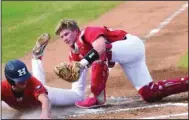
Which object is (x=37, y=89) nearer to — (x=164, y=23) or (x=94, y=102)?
(x=94, y=102)

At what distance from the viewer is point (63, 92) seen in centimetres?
762

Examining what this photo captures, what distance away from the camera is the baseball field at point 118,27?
726 centimetres

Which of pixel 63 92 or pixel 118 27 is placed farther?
pixel 118 27

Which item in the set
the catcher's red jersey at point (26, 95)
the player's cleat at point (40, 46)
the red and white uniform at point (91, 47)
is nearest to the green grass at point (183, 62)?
the red and white uniform at point (91, 47)

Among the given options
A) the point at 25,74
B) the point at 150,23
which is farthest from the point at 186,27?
the point at 25,74

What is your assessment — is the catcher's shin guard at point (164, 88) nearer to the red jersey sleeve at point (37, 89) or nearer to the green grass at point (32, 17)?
the red jersey sleeve at point (37, 89)

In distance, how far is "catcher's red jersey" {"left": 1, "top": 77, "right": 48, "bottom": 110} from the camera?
21.2 feet

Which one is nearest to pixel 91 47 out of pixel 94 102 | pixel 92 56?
pixel 92 56

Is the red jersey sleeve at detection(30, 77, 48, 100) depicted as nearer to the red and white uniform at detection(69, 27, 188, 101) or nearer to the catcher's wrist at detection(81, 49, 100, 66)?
the catcher's wrist at detection(81, 49, 100, 66)

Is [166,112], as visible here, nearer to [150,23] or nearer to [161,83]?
[161,83]

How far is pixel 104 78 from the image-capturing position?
734 cm

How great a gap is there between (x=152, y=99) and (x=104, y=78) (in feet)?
2.34

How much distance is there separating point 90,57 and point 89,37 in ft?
0.93

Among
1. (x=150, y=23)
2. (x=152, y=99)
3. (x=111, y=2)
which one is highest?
(x=152, y=99)
